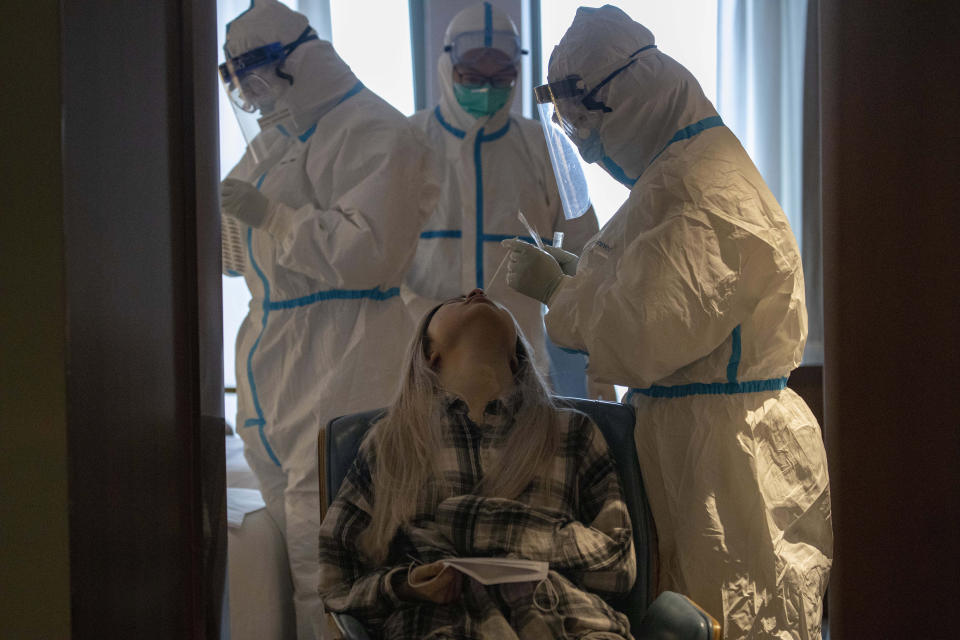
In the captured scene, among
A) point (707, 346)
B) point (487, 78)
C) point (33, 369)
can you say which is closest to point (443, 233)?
point (487, 78)

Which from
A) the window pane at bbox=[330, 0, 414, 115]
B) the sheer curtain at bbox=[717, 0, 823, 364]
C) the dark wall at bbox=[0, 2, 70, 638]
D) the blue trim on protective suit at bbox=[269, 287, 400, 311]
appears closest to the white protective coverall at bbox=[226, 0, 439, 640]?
the blue trim on protective suit at bbox=[269, 287, 400, 311]

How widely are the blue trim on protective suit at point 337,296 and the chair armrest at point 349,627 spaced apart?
1.11m

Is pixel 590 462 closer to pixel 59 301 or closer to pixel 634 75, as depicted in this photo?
pixel 634 75

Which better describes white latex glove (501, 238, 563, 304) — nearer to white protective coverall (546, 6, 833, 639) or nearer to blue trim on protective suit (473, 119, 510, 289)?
white protective coverall (546, 6, 833, 639)

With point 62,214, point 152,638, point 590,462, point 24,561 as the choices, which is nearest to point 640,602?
point 590,462

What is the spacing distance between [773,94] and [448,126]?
1.48m

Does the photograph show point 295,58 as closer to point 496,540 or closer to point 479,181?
point 479,181

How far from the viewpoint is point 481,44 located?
298 cm

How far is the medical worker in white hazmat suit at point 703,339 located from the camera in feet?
5.40

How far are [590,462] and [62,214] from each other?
108 centimetres

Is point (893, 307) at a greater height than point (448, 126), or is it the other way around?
point (448, 126)

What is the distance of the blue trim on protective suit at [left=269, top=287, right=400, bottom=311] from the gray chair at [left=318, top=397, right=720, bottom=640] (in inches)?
26.5

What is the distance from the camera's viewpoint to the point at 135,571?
1.16 meters

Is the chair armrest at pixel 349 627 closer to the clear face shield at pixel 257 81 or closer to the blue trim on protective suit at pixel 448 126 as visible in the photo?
the clear face shield at pixel 257 81
